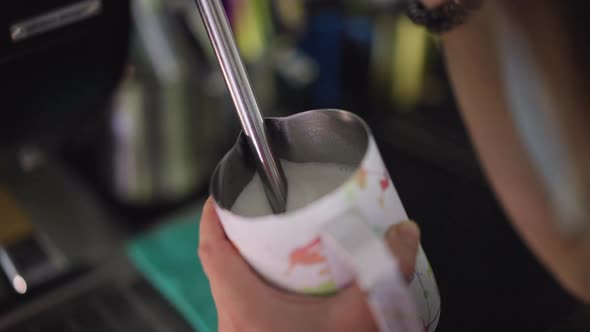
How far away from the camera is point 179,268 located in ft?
1.92

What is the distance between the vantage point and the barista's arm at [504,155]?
32 centimetres

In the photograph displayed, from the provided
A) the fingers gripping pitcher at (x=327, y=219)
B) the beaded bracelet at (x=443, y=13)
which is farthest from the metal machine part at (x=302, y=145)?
the beaded bracelet at (x=443, y=13)

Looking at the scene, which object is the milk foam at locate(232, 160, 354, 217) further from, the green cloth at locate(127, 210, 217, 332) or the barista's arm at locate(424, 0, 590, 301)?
the green cloth at locate(127, 210, 217, 332)

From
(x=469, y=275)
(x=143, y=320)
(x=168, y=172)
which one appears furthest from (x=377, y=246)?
(x=168, y=172)

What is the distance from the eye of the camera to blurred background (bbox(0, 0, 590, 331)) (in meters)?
0.40

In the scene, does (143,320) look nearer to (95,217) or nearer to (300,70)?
(95,217)

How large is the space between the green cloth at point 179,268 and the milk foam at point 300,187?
0.21 m


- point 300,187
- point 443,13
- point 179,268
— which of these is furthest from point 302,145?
point 179,268

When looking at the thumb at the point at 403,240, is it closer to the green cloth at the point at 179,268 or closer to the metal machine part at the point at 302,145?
the metal machine part at the point at 302,145

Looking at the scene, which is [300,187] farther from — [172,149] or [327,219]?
[172,149]

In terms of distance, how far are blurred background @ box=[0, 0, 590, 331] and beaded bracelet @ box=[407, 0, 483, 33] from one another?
0.11 meters

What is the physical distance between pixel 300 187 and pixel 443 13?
0.48 feet

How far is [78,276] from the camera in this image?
61 cm

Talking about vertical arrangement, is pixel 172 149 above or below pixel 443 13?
below
